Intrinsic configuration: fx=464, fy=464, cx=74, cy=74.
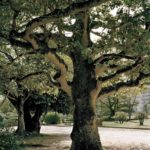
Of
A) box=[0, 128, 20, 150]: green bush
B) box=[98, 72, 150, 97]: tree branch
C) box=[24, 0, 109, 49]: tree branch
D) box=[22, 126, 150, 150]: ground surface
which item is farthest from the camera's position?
box=[22, 126, 150, 150]: ground surface

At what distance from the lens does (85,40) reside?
19.5 metres

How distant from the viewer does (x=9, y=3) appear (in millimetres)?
13945

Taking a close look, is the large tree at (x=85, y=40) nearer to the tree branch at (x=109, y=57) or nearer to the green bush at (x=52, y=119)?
the tree branch at (x=109, y=57)

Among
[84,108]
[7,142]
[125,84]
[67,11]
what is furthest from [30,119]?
[67,11]

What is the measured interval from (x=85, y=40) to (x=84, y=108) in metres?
2.94

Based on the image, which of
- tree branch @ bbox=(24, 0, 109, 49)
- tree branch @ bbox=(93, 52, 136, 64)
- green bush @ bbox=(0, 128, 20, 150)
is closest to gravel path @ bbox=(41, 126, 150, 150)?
tree branch @ bbox=(93, 52, 136, 64)

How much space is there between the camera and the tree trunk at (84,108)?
19.8m

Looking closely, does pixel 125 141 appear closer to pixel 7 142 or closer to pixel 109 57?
pixel 109 57

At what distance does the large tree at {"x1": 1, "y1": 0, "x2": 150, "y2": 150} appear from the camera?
14.6 meters

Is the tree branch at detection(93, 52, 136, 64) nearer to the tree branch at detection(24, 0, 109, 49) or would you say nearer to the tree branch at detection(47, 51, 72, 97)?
the tree branch at detection(47, 51, 72, 97)

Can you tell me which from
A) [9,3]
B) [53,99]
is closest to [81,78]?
[9,3]

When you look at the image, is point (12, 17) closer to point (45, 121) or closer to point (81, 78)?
point (81, 78)

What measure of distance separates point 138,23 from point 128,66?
5.93m

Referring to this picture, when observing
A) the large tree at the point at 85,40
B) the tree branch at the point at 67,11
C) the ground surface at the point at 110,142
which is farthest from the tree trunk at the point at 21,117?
the tree branch at the point at 67,11
